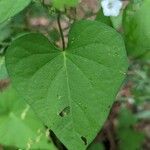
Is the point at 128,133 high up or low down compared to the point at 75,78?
down

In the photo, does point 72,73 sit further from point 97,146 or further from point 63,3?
point 97,146

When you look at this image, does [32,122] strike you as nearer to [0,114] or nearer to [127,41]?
[0,114]

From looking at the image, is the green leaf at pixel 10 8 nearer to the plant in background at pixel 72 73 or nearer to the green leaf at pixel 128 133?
the plant in background at pixel 72 73

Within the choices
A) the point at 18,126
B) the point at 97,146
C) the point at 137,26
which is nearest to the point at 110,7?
the point at 137,26

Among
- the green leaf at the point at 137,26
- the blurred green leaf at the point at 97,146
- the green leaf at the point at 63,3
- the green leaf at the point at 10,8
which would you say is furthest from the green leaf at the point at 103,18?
the blurred green leaf at the point at 97,146

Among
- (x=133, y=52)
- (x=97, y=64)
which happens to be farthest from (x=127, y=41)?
(x=97, y=64)
